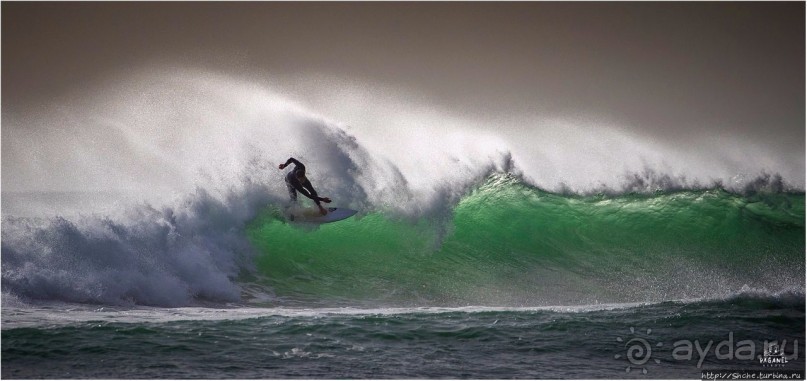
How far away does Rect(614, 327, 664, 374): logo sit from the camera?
6614mm

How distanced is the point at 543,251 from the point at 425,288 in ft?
7.97

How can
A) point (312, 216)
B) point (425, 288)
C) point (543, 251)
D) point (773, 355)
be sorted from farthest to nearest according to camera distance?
point (543, 251), point (312, 216), point (425, 288), point (773, 355)

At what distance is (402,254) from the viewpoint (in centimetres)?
1094

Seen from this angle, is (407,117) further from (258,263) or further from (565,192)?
(258,263)

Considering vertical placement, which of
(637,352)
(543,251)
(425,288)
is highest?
(543,251)

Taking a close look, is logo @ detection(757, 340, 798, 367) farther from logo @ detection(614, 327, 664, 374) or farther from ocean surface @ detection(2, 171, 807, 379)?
logo @ detection(614, 327, 664, 374)

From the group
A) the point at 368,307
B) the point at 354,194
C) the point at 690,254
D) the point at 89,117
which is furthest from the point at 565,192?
the point at 89,117

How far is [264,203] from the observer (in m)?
10.9

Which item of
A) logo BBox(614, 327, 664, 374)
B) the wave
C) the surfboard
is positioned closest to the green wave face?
the wave

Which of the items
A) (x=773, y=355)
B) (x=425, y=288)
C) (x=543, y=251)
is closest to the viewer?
(x=773, y=355)

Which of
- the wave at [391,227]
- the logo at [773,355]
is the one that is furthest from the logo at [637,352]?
the wave at [391,227]

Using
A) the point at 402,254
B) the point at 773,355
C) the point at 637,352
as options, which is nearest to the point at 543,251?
the point at 402,254

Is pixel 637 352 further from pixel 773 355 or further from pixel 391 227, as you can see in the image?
pixel 391 227

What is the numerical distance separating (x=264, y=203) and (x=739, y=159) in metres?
9.69
